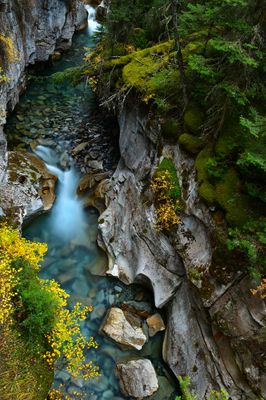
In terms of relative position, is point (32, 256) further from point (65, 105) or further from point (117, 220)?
point (65, 105)

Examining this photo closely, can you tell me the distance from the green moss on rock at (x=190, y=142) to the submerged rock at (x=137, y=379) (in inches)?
291

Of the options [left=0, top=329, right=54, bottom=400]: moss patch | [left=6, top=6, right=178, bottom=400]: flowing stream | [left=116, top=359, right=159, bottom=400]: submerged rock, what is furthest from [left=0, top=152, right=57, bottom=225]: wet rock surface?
[left=116, top=359, right=159, bottom=400]: submerged rock

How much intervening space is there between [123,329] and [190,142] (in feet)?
23.0

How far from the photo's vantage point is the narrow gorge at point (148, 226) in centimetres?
903

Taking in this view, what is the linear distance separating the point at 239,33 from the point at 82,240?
989 centimetres

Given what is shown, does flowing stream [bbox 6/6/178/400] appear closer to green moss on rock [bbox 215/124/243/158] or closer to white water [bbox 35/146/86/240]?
white water [bbox 35/146/86/240]

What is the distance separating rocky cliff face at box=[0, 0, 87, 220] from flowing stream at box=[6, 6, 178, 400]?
1.20m

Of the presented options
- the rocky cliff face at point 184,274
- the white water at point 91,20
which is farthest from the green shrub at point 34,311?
the white water at point 91,20

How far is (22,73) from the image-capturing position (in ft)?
66.7

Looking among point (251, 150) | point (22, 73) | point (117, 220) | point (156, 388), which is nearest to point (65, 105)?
point (22, 73)

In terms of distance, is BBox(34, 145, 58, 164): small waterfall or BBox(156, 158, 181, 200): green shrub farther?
BBox(34, 145, 58, 164): small waterfall

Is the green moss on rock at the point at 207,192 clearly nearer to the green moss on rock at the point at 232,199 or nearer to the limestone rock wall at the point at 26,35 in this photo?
the green moss on rock at the point at 232,199

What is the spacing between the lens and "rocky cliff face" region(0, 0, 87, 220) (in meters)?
14.6

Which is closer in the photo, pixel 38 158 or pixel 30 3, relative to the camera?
pixel 38 158
